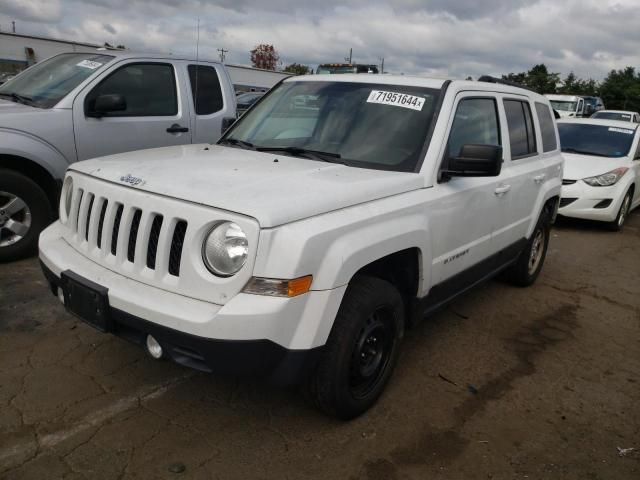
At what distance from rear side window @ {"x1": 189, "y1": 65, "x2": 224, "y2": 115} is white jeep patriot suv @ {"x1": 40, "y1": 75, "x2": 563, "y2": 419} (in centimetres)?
197

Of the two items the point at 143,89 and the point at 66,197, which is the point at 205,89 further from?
the point at 66,197

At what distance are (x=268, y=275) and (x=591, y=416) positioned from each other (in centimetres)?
221

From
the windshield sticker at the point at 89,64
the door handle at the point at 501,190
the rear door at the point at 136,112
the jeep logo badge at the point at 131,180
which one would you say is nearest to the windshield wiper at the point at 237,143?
the jeep logo badge at the point at 131,180

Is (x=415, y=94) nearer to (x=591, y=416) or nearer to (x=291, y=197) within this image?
(x=291, y=197)

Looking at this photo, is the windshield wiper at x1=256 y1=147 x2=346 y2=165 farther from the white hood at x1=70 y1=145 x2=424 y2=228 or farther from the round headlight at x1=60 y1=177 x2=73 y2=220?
the round headlight at x1=60 y1=177 x2=73 y2=220

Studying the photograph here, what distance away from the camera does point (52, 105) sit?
5000 millimetres

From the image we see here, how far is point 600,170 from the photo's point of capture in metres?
7.98

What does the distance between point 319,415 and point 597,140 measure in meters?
7.77

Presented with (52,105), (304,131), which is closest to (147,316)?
(304,131)

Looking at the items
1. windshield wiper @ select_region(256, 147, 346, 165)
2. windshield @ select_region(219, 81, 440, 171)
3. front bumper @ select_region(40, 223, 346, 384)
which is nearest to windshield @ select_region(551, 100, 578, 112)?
windshield @ select_region(219, 81, 440, 171)

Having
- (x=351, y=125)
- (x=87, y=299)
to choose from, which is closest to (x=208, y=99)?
(x=351, y=125)

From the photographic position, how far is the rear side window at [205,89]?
19.3ft

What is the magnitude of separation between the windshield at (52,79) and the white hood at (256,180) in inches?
93.9

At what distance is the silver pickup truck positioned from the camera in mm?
4785
